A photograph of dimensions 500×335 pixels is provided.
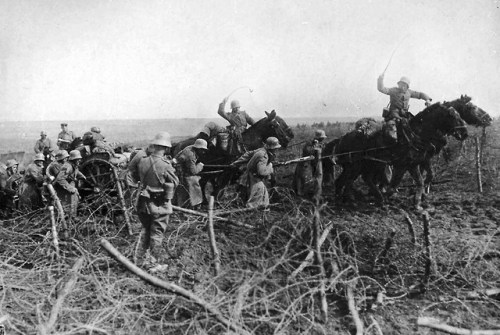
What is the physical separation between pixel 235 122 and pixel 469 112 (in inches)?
199

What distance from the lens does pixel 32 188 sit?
26.1 ft

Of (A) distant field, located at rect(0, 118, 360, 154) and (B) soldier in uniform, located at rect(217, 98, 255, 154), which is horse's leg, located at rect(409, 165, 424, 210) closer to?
(B) soldier in uniform, located at rect(217, 98, 255, 154)

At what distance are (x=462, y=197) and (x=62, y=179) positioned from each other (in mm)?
8120

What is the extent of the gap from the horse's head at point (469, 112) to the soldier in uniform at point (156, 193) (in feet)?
19.9

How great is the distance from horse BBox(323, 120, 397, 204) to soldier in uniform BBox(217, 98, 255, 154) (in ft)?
7.01

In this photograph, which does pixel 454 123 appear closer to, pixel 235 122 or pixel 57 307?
pixel 235 122

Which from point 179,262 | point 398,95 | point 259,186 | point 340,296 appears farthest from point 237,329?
point 398,95

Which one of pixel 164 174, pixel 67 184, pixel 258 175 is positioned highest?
pixel 164 174

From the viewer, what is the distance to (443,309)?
4648 mm

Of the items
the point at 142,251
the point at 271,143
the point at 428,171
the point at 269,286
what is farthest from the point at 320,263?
the point at 428,171

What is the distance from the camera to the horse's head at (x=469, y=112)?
856 cm

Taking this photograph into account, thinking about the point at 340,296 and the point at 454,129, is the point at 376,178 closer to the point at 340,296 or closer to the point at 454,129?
the point at 454,129

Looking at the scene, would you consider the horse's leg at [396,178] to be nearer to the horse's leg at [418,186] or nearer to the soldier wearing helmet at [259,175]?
the horse's leg at [418,186]

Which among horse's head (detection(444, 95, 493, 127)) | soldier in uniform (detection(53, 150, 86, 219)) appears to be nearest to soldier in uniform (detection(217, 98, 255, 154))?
soldier in uniform (detection(53, 150, 86, 219))
